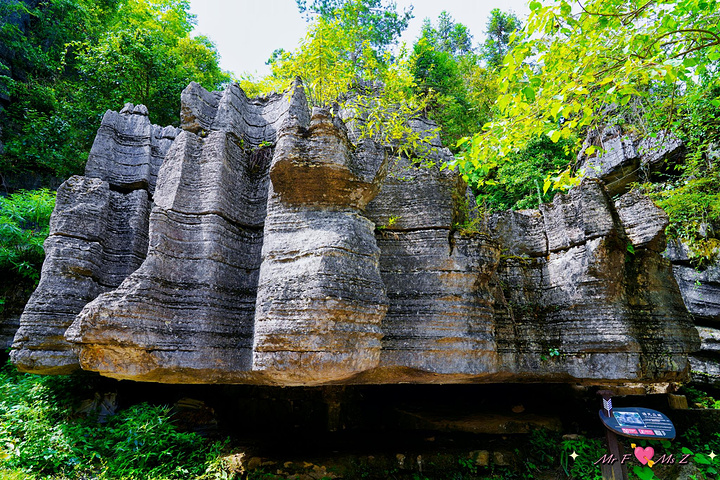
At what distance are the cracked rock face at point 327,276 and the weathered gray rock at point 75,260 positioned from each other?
0.07 feet

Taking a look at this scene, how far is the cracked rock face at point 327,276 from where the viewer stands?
3873mm

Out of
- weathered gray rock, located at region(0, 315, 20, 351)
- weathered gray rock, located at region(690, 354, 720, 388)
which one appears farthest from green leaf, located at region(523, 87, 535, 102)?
weathered gray rock, located at region(0, 315, 20, 351)

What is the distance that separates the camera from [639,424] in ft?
13.9

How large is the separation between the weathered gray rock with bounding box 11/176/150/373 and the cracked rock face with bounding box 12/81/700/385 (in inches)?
0.9

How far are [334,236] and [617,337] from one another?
157 inches

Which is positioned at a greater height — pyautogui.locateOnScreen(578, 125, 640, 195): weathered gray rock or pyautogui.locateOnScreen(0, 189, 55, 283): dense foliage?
pyautogui.locateOnScreen(578, 125, 640, 195): weathered gray rock

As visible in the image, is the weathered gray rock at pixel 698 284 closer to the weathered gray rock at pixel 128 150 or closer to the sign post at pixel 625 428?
the sign post at pixel 625 428

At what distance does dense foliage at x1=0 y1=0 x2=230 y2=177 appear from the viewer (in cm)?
1021

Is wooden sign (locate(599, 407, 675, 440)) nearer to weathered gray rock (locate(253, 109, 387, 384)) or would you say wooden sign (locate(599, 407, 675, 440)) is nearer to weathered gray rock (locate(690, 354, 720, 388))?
weathered gray rock (locate(253, 109, 387, 384))

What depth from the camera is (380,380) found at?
15.1ft

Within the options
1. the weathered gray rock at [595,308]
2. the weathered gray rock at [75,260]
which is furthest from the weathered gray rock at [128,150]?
the weathered gray rock at [595,308]

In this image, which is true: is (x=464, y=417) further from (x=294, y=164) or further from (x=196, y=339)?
(x=294, y=164)

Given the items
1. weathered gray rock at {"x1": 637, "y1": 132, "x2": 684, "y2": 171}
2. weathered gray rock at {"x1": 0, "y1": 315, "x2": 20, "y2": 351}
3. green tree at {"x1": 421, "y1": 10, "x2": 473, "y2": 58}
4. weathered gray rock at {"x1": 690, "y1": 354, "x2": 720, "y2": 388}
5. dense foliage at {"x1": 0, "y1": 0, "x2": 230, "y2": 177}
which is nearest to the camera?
weathered gray rock at {"x1": 0, "y1": 315, "x2": 20, "y2": 351}

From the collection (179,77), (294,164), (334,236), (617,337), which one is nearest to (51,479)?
(334,236)
